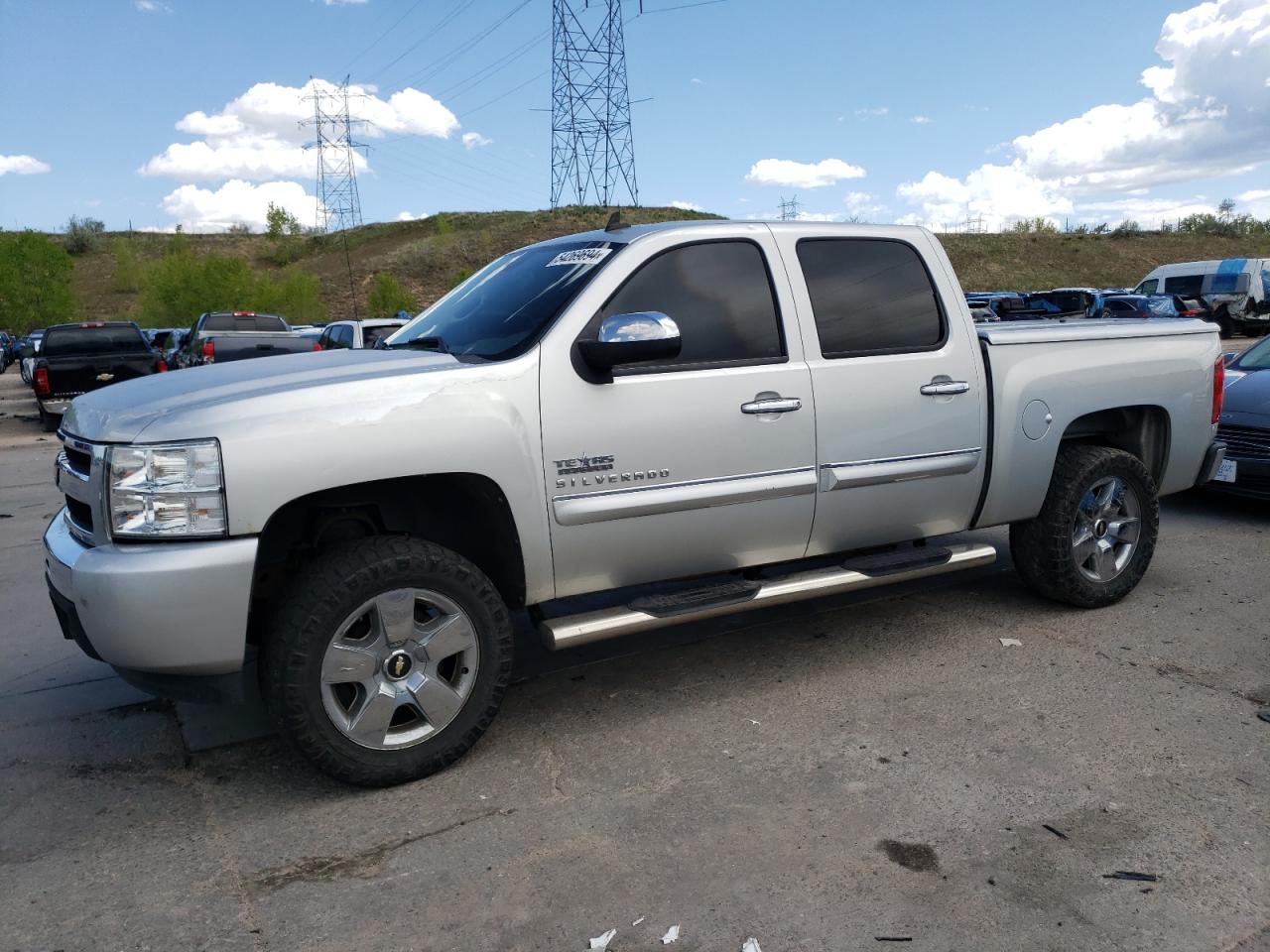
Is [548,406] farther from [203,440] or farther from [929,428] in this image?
[929,428]

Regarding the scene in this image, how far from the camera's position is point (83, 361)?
16.8 meters

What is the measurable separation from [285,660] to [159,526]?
58 centimetres

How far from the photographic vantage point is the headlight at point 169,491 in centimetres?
326

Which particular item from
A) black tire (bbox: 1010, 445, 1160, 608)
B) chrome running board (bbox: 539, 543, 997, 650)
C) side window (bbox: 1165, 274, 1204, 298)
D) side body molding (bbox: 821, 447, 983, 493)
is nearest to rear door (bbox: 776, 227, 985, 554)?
side body molding (bbox: 821, 447, 983, 493)

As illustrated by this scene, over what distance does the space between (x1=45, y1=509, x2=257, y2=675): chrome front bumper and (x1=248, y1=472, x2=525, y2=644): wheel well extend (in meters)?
0.30

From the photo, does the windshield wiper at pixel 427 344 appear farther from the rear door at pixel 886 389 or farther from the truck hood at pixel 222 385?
the rear door at pixel 886 389

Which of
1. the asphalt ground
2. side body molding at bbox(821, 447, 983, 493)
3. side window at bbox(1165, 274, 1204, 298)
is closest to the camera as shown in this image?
the asphalt ground

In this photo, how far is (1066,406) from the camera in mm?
5164

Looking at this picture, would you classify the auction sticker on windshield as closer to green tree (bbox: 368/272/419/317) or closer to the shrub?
green tree (bbox: 368/272/419/317)

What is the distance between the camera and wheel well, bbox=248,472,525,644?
371 centimetres

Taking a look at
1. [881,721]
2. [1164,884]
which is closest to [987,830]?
A: [1164,884]

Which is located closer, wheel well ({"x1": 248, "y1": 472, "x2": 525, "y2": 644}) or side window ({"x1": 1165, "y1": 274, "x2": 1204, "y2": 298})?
wheel well ({"x1": 248, "y1": 472, "x2": 525, "y2": 644})

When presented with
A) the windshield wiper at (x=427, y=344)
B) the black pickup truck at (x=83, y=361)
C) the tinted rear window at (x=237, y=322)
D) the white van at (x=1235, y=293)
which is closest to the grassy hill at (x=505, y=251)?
the white van at (x=1235, y=293)

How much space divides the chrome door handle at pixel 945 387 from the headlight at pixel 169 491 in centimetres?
301
